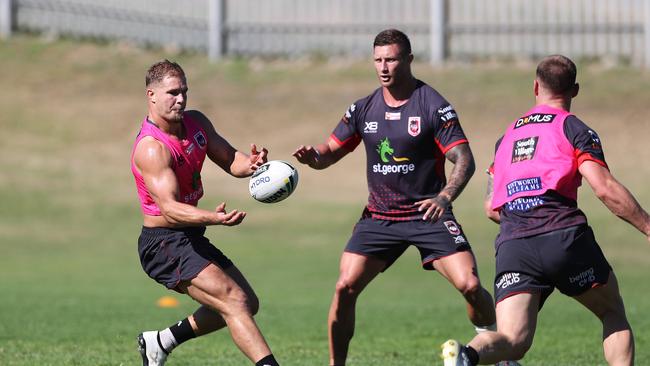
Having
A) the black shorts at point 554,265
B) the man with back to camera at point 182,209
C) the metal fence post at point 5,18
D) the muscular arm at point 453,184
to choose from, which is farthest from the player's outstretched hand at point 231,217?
the metal fence post at point 5,18

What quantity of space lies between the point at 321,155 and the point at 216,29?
840 inches

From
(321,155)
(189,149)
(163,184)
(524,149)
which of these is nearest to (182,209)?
(163,184)

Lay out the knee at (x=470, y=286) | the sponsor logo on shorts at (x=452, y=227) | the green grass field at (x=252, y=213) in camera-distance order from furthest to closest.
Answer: the green grass field at (x=252, y=213) < the sponsor logo on shorts at (x=452, y=227) < the knee at (x=470, y=286)

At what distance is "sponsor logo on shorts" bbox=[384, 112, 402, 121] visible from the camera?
946 cm

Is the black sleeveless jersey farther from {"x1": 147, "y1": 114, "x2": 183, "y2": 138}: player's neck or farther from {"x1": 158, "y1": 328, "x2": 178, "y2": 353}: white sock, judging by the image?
{"x1": 158, "y1": 328, "x2": 178, "y2": 353}: white sock

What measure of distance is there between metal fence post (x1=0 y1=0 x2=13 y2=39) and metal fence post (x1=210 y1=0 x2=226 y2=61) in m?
5.34

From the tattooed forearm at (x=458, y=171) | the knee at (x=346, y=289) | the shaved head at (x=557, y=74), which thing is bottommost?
the knee at (x=346, y=289)

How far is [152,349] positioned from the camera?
9125 millimetres

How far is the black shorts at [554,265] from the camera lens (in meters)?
7.51

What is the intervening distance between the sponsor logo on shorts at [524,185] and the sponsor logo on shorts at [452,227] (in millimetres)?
1637

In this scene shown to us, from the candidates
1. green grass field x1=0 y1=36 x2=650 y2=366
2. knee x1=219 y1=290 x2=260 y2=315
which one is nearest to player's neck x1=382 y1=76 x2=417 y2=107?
knee x1=219 y1=290 x2=260 y2=315

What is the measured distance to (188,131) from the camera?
8688mm

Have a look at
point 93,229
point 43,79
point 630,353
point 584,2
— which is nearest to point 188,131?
point 630,353

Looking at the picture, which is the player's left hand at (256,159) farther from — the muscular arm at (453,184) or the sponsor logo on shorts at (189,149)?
the muscular arm at (453,184)
